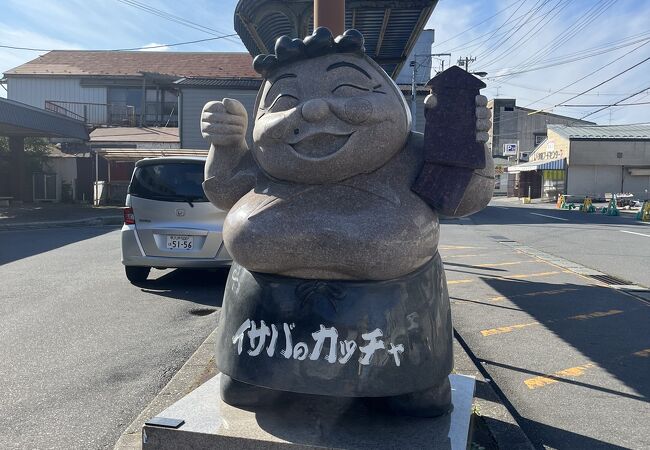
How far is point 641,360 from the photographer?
16.3 feet

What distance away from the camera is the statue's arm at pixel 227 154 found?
10.3 feet


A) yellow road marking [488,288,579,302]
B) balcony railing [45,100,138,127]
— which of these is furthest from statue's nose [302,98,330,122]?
balcony railing [45,100,138,127]

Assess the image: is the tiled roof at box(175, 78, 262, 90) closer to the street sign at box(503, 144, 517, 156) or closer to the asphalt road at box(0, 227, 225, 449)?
the asphalt road at box(0, 227, 225, 449)

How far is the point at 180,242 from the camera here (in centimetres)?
708

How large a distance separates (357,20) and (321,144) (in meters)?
3.39

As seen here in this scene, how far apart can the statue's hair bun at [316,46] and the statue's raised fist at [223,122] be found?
318 millimetres

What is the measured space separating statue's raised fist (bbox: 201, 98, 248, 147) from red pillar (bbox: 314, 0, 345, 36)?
1.24 m

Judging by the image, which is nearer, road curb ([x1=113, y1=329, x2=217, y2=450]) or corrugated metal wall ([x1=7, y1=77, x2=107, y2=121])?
road curb ([x1=113, y1=329, x2=217, y2=450])

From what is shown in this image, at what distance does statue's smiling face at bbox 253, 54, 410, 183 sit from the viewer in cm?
277

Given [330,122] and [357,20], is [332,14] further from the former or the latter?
[357,20]

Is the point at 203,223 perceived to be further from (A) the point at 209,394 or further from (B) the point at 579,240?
(B) the point at 579,240

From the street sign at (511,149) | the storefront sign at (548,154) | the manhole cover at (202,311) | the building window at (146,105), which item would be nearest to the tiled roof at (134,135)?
the building window at (146,105)

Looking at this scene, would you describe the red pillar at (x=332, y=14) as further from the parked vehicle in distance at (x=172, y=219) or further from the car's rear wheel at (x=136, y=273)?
the car's rear wheel at (x=136, y=273)

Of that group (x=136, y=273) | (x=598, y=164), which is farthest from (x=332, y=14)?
(x=598, y=164)
